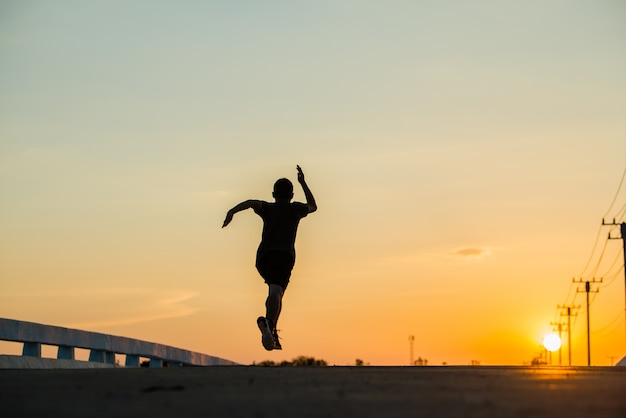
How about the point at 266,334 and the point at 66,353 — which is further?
the point at 66,353

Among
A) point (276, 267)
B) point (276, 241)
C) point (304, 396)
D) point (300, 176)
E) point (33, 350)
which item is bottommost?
point (304, 396)

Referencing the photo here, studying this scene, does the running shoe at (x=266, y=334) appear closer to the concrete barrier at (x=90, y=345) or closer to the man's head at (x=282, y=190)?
the man's head at (x=282, y=190)

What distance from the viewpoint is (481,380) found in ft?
34.3

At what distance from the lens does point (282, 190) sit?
1809 cm

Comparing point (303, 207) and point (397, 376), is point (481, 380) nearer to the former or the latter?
point (397, 376)

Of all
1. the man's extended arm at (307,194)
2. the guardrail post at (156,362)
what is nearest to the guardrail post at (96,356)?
the guardrail post at (156,362)

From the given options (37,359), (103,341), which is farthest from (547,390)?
(103,341)

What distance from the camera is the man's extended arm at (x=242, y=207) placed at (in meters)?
17.5

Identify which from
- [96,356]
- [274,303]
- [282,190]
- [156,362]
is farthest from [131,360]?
[282,190]

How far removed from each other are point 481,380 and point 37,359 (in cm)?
734

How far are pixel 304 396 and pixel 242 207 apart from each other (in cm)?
949

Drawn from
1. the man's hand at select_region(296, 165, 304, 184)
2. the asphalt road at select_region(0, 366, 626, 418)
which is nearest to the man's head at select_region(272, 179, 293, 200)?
the man's hand at select_region(296, 165, 304, 184)

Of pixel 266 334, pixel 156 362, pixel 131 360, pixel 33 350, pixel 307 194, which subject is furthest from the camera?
pixel 156 362

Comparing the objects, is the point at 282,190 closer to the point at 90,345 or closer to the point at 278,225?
the point at 278,225
